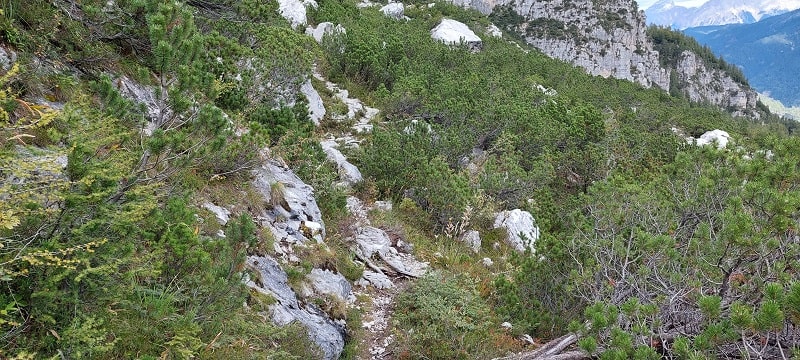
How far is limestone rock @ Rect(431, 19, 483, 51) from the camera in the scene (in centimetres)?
2564

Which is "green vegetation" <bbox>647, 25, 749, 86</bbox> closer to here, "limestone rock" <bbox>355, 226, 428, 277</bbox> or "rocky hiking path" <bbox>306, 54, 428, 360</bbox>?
"rocky hiking path" <bbox>306, 54, 428, 360</bbox>

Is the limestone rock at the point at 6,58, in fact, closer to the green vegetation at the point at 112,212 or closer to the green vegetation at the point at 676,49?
the green vegetation at the point at 112,212

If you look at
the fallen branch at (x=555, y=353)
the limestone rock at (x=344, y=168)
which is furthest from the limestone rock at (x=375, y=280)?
the limestone rock at (x=344, y=168)

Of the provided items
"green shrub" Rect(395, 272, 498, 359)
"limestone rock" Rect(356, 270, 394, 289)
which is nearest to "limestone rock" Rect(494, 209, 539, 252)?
"green shrub" Rect(395, 272, 498, 359)

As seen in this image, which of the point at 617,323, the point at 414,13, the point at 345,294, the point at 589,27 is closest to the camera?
the point at 617,323

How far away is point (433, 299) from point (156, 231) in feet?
11.6

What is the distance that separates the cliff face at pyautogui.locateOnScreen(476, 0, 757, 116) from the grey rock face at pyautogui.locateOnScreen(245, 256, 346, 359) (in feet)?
159

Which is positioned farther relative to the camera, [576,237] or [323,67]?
[323,67]

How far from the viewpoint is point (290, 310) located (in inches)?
183

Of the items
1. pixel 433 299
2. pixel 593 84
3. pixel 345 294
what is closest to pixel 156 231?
pixel 345 294

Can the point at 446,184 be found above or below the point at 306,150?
below

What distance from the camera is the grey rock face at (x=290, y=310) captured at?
4.47 m

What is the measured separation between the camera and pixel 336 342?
4738 millimetres

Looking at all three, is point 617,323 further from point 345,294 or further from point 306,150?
point 306,150
